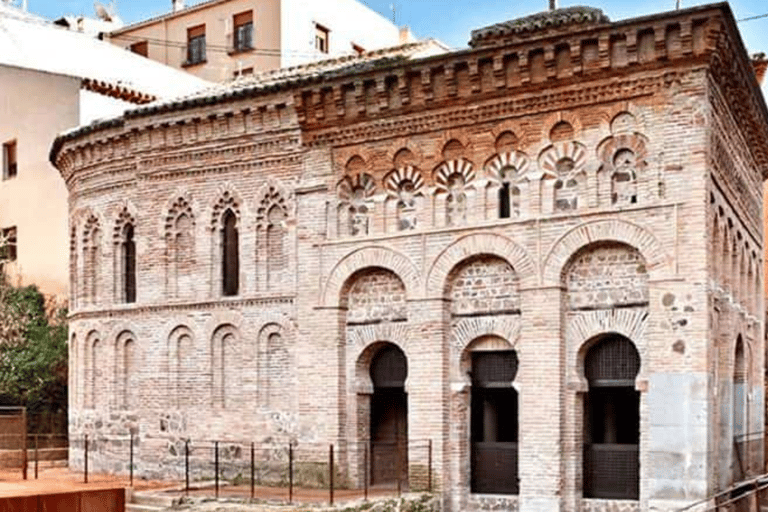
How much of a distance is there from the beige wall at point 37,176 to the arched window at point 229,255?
10.1m

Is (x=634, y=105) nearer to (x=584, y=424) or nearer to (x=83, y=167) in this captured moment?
(x=584, y=424)

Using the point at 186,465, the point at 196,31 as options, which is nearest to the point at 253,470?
the point at 186,465

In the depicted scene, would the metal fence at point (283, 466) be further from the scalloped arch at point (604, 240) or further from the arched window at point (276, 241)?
the scalloped arch at point (604, 240)

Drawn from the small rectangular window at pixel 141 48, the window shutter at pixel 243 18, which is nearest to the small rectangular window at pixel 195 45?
the window shutter at pixel 243 18

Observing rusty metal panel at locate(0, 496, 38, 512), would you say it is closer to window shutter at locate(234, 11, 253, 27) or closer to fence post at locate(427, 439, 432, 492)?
fence post at locate(427, 439, 432, 492)

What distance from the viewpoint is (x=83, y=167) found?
76.4ft

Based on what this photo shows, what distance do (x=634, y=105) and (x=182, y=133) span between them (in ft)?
28.9

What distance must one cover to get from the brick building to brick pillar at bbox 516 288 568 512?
0.03 m

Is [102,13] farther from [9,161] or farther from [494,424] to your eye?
[494,424]

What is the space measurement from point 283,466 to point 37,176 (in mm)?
14930

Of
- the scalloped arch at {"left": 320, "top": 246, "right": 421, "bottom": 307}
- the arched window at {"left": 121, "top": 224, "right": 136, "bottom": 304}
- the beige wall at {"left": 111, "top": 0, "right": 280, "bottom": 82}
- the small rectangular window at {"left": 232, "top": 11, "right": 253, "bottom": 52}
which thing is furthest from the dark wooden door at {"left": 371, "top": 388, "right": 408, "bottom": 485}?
the small rectangular window at {"left": 232, "top": 11, "right": 253, "bottom": 52}

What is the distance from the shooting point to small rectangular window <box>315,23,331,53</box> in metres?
37.7

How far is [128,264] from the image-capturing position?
893 inches

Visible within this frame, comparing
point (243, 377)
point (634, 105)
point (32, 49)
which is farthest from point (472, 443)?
point (32, 49)
